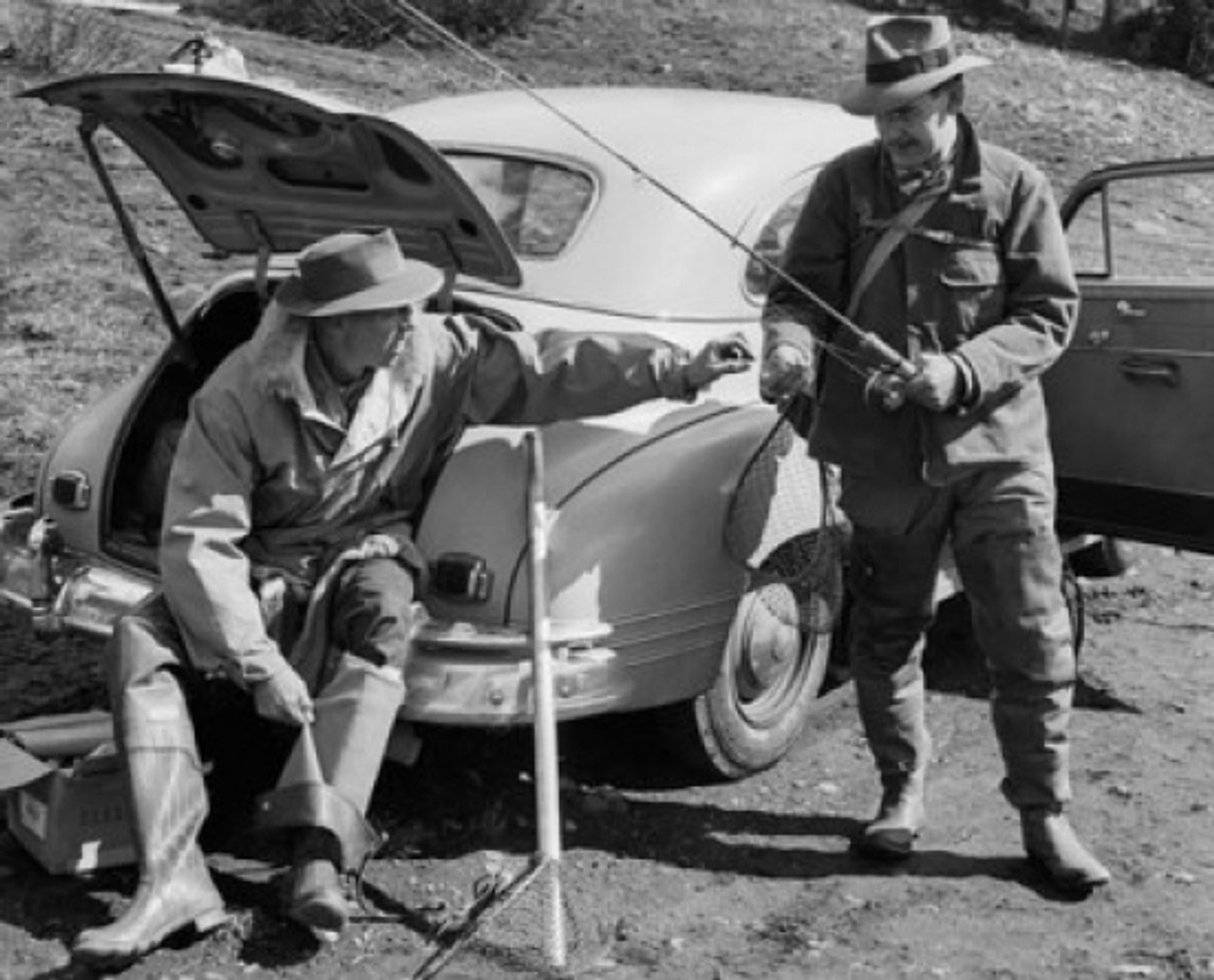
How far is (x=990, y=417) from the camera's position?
466 centimetres

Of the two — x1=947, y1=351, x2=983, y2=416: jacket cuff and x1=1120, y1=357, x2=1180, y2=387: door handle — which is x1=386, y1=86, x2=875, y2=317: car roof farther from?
x1=1120, y1=357, x2=1180, y2=387: door handle

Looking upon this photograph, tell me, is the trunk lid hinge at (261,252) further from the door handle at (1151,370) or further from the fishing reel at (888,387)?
the door handle at (1151,370)

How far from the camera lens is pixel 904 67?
4.55 m

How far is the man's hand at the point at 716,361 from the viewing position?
4742 millimetres

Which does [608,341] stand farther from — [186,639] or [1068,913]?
[1068,913]

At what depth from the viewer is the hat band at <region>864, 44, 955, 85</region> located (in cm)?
455

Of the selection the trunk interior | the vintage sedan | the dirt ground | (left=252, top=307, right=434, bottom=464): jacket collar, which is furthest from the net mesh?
the trunk interior

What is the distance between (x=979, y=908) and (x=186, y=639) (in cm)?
190

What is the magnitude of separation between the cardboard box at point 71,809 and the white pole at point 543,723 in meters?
0.93

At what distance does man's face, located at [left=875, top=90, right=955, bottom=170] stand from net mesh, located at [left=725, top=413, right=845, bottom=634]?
2.37ft

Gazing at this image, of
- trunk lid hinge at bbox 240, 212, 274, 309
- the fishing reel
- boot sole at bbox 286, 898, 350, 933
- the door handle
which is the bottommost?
boot sole at bbox 286, 898, 350, 933

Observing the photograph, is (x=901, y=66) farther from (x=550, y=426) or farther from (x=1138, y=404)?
(x=1138, y=404)

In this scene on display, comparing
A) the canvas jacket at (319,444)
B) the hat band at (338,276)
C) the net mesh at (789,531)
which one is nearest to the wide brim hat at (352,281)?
the hat band at (338,276)

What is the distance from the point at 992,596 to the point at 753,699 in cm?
88
